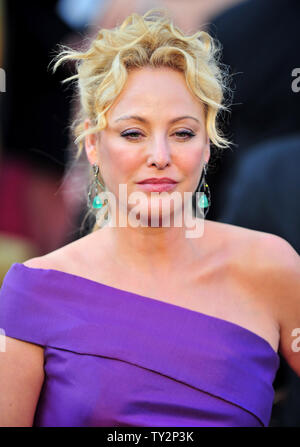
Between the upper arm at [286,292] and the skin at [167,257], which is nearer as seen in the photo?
the skin at [167,257]

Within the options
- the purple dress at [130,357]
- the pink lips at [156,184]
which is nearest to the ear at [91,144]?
the pink lips at [156,184]

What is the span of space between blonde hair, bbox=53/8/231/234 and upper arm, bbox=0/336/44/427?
0.64 metres

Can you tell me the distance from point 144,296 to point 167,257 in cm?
16

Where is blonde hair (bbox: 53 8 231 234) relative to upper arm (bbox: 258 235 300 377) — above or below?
above

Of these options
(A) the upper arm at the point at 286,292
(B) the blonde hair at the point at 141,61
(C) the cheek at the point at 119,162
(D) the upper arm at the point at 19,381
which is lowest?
(D) the upper arm at the point at 19,381

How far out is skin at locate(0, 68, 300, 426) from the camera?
5.51 feet

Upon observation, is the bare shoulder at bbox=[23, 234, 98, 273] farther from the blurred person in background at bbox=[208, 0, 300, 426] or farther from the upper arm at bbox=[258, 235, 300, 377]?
the blurred person in background at bbox=[208, 0, 300, 426]

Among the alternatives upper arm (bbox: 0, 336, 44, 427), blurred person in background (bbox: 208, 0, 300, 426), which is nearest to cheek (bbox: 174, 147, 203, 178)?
upper arm (bbox: 0, 336, 44, 427)

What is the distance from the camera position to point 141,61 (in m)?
1.72

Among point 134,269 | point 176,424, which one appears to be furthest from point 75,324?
point 176,424

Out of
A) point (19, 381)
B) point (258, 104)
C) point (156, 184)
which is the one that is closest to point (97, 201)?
point (156, 184)

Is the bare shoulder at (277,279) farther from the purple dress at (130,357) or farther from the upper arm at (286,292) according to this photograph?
the purple dress at (130,357)

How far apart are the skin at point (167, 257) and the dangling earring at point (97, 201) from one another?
0.06m

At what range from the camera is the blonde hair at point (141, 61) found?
5.65ft
